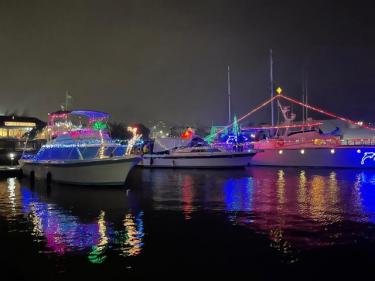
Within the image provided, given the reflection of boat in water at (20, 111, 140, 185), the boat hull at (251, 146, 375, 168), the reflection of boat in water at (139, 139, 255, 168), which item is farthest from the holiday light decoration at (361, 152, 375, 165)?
the reflection of boat in water at (20, 111, 140, 185)

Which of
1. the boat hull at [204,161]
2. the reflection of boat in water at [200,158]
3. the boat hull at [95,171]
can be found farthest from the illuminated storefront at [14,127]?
the boat hull at [95,171]

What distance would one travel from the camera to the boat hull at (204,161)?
43.9 metres

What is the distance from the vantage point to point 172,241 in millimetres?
12281

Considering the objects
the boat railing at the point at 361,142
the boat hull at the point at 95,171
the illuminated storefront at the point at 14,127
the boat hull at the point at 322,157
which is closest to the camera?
the boat hull at the point at 95,171

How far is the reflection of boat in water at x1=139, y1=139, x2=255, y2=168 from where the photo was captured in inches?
1730

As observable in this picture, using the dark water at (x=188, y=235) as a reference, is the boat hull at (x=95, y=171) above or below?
above

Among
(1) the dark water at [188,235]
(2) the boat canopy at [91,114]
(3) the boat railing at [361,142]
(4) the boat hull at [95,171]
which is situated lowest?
(1) the dark water at [188,235]

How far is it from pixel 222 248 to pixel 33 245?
17.1 ft

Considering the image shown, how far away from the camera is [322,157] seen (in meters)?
44.6

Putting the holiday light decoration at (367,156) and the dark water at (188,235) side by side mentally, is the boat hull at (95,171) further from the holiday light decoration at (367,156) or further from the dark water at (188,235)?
the holiday light decoration at (367,156)

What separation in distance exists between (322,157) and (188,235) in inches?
1358

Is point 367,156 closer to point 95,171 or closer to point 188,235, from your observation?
point 95,171

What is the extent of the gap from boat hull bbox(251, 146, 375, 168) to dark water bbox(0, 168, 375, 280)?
20936 millimetres

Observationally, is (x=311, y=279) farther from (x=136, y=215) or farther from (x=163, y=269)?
(x=136, y=215)
